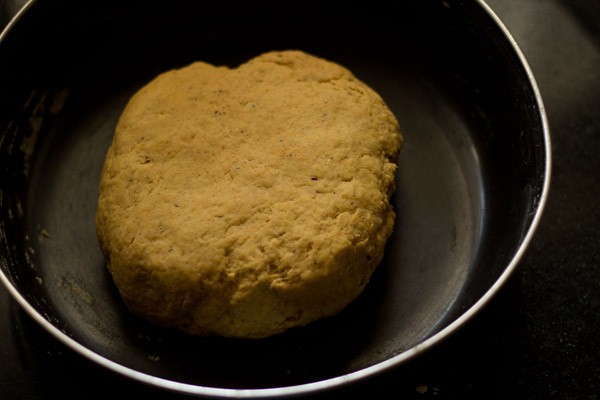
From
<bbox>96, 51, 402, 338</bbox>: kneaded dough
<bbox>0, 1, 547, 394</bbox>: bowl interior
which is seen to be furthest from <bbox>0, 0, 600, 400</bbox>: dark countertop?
<bbox>96, 51, 402, 338</bbox>: kneaded dough

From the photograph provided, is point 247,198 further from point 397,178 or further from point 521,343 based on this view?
point 521,343

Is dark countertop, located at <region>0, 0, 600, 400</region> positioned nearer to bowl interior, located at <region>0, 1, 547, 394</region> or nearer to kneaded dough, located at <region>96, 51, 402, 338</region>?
bowl interior, located at <region>0, 1, 547, 394</region>

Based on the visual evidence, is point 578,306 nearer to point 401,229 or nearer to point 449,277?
point 449,277

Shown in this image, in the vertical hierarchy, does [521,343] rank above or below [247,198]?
below

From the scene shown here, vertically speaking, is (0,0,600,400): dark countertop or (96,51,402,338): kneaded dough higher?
(96,51,402,338): kneaded dough

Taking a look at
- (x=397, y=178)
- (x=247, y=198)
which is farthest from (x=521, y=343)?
(x=247, y=198)

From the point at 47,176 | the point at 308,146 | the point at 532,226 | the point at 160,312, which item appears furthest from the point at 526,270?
the point at 47,176
